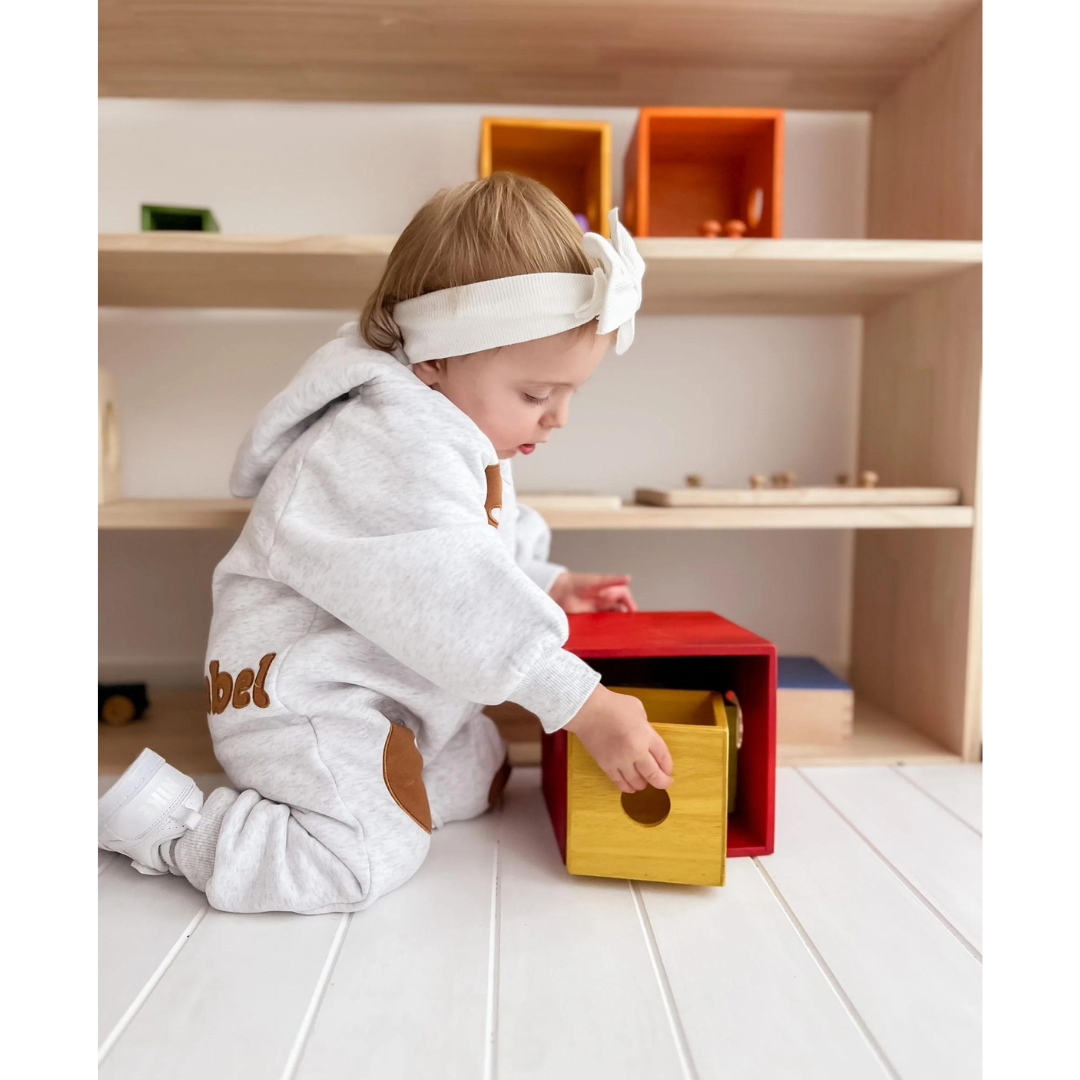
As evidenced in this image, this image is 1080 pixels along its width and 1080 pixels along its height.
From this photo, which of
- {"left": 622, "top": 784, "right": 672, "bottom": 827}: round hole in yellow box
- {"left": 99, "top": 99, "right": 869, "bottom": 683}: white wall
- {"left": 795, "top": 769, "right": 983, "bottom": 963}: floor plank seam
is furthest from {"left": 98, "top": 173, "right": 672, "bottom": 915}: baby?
{"left": 99, "top": 99, "right": 869, "bottom": 683}: white wall

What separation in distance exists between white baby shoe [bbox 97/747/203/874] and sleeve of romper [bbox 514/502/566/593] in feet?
1.48

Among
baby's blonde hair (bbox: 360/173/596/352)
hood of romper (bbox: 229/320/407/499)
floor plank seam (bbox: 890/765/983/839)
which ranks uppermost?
baby's blonde hair (bbox: 360/173/596/352)

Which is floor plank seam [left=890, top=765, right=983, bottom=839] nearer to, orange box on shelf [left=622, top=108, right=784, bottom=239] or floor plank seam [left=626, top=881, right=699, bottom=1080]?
floor plank seam [left=626, top=881, right=699, bottom=1080]

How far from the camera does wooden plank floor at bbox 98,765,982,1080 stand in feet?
1.87

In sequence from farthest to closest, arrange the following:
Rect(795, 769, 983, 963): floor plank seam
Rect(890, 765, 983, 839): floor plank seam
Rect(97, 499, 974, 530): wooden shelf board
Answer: Rect(97, 499, 974, 530): wooden shelf board, Rect(890, 765, 983, 839): floor plank seam, Rect(795, 769, 983, 963): floor plank seam

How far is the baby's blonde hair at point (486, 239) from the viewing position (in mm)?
826

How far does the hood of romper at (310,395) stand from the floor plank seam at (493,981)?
0.45m

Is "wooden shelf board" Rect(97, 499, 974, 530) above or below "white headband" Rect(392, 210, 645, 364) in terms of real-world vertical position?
below

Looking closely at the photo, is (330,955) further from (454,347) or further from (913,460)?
(913,460)

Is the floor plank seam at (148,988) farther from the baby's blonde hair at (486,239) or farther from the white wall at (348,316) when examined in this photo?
the white wall at (348,316)
